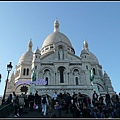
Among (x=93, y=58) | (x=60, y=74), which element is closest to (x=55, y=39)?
(x=93, y=58)

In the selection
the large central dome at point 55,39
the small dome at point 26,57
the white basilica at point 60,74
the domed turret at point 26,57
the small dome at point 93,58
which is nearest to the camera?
the white basilica at point 60,74

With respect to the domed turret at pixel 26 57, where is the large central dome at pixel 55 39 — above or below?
above

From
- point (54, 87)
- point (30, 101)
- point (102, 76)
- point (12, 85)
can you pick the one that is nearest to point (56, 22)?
point (102, 76)

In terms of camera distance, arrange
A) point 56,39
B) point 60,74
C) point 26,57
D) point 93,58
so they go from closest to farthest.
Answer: point 60,74 < point 26,57 < point 56,39 < point 93,58

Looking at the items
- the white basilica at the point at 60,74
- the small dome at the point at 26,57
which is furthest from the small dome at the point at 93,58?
the small dome at the point at 26,57

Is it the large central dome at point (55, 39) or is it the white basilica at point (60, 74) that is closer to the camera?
the white basilica at point (60, 74)

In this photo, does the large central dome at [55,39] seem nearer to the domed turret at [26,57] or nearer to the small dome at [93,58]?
the domed turret at [26,57]

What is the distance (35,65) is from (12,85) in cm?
1052

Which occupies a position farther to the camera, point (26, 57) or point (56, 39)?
point (56, 39)

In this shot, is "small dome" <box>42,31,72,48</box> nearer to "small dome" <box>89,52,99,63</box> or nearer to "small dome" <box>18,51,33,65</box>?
"small dome" <box>18,51,33,65</box>

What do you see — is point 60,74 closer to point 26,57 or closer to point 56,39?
point 26,57

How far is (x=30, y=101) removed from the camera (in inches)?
599

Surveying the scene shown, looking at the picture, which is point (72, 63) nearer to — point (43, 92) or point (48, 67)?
point (48, 67)

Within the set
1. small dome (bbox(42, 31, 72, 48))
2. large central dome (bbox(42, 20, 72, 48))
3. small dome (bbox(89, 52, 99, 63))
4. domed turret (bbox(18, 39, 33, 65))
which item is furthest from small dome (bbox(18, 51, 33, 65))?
small dome (bbox(89, 52, 99, 63))
